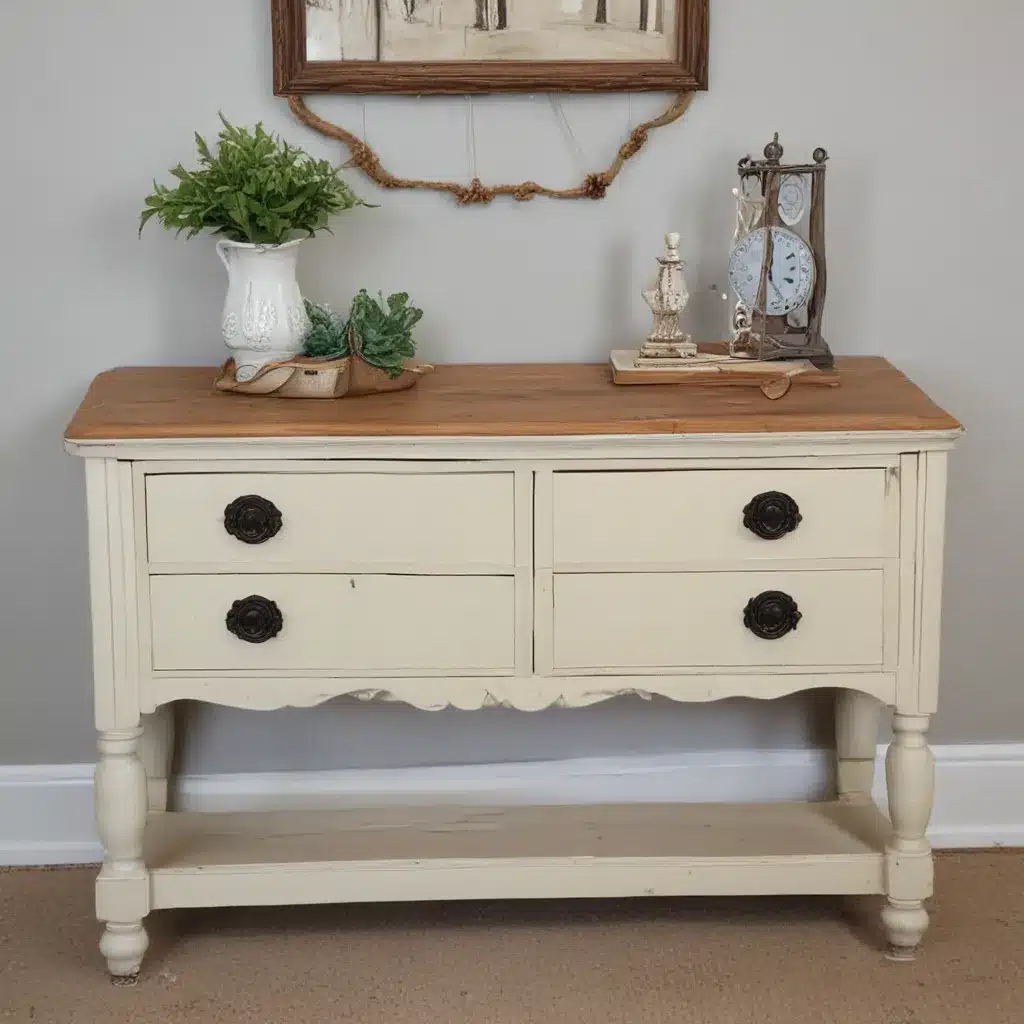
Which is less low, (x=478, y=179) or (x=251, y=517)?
(x=478, y=179)

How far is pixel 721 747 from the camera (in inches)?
104

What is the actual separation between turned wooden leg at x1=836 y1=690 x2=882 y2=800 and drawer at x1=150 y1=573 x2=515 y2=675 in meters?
0.69

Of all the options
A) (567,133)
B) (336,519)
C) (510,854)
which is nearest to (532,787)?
(510,854)

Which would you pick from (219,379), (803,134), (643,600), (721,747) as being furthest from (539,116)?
(721,747)

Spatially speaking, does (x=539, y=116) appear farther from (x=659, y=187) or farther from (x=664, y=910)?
(x=664, y=910)

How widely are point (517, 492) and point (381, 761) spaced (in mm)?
734

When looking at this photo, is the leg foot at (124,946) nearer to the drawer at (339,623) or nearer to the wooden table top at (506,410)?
the drawer at (339,623)

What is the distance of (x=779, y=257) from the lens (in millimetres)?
2320

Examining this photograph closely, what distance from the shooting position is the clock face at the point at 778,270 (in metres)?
2.32

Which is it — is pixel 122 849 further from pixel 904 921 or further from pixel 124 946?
pixel 904 921

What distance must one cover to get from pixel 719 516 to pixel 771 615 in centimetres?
15

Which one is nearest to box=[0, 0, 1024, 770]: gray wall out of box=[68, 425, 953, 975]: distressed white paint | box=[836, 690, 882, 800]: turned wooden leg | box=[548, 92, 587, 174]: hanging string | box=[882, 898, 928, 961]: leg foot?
box=[548, 92, 587, 174]: hanging string

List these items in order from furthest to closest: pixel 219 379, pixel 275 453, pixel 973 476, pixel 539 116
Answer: pixel 973 476, pixel 539 116, pixel 219 379, pixel 275 453

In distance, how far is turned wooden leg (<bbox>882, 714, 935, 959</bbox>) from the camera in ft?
7.25
